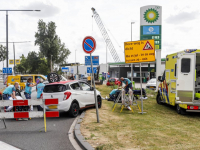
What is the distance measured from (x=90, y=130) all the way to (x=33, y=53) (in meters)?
61.6

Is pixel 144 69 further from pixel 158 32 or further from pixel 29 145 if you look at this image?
pixel 29 145

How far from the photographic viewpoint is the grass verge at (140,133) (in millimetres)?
5734

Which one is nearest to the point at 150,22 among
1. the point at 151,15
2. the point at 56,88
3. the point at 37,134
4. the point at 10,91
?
the point at 151,15

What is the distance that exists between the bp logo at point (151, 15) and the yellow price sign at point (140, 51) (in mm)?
10927

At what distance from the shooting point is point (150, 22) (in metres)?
21.0

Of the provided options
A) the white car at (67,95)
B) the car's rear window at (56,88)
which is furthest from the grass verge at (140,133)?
the car's rear window at (56,88)

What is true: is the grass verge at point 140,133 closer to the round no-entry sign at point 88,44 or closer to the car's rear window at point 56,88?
the car's rear window at point 56,88

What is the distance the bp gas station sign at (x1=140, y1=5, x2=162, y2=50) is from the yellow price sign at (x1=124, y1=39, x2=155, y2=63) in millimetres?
10193

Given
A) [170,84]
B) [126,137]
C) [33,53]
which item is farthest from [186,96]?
[33,53]

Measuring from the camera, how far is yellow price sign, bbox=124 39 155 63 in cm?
1062

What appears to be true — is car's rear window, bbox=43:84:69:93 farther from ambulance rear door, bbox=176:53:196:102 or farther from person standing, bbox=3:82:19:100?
ambulance rear door, bbox=176:53:196:102

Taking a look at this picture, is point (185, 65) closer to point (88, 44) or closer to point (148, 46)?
point (148, 46)

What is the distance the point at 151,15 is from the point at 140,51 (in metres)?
11.4

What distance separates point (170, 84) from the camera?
1132cm
